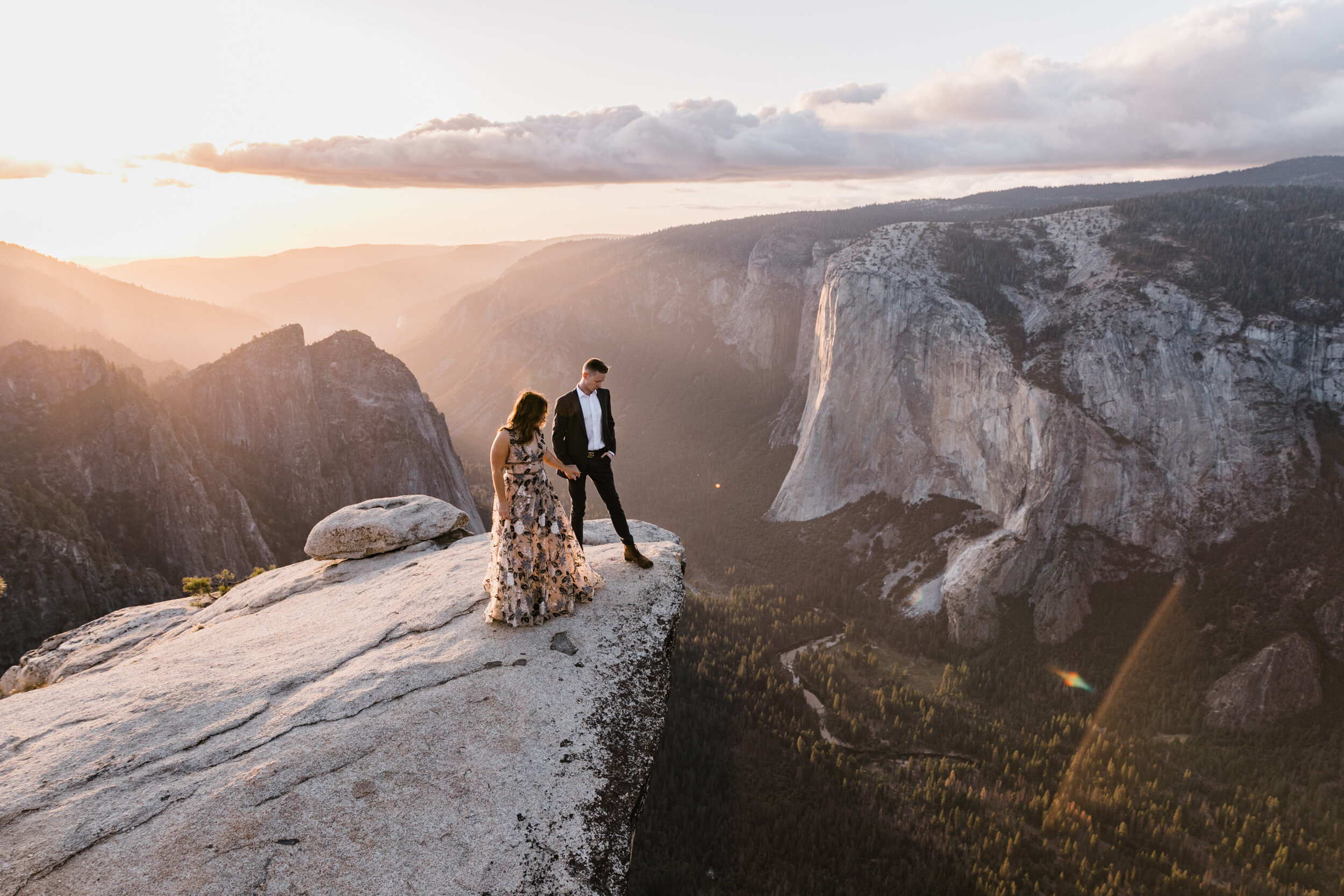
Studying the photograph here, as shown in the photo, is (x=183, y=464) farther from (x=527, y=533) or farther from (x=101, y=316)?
(x=101, y=316)

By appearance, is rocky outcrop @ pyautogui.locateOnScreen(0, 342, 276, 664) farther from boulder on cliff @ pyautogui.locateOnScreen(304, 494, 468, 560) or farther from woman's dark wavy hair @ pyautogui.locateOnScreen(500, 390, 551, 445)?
woman's dark wavy hair @ pyautogui.locateOnScreen(500, 390, 551, 445)

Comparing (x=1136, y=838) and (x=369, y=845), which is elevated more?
(x=369, y=845)

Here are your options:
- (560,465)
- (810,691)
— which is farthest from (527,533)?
(810,691)

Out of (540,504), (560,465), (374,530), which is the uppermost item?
(560,465)

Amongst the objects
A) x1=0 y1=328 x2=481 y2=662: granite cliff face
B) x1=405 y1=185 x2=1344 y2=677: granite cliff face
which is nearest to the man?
x1=0 y1=328 x2=481 y2=662: granite cliff face

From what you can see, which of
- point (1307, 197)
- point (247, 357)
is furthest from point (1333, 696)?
point (247, 357)

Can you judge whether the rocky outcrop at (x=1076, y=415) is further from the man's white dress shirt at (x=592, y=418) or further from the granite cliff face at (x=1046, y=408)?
the man's white dress shirt at (x=592, y=418)

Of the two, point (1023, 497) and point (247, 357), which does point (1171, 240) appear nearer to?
point (1023, 497)
